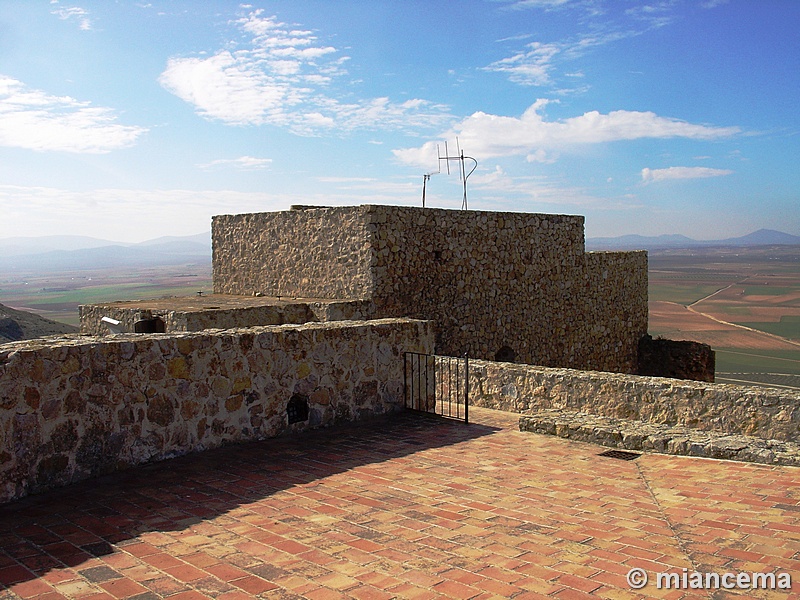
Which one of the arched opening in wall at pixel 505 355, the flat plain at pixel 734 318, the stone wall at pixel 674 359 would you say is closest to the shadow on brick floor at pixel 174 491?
the arched opening in wall at pixel 505 355

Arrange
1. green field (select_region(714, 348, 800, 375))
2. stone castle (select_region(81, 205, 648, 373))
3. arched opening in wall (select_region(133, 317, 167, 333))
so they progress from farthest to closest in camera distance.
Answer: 1. green field (select_region(714, 348, 800, 375))
2. stone castle (select_region(81, 205, 648, 373))
3. arched opening in wall (select_region(133, 317, 167, 333))

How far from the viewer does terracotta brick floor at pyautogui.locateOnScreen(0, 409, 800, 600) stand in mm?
4125

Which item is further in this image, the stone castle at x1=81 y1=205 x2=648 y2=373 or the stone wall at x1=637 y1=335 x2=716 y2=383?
the stone wall at x1=637 y1=335 x2=716 y2=383

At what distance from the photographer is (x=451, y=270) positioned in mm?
17750

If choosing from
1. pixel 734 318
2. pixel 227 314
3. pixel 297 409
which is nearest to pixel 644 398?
pixel 297 409

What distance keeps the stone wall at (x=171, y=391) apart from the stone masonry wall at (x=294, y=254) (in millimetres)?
7536

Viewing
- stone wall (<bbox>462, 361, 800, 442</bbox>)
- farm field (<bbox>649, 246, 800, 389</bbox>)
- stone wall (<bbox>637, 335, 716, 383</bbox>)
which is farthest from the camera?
farm field (<bbox>649, 246, 800, 389</bbox>)

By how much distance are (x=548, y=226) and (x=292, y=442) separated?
14.0 metres

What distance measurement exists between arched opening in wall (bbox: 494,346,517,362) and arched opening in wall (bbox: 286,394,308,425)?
11431 mm

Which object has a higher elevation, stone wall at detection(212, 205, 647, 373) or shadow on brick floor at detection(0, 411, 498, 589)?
stone wall at detection(212, 205, 647, 373)

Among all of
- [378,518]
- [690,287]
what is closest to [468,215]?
[378,518]

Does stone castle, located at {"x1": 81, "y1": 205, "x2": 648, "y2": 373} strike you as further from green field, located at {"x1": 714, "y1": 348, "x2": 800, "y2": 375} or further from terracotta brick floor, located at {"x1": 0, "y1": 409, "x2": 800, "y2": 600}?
green field, located at {"x1": 714, "y1": 348, "x2": 800, "y2": 375}

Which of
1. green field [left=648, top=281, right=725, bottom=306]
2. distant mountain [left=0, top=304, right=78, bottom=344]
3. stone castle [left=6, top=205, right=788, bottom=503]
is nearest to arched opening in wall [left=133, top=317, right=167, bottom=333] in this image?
stone castle [left=6, top=205, right=788, bottom=503]

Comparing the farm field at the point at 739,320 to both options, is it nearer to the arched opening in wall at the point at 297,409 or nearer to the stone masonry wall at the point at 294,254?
the stone masonry wall at the point at 294,254
